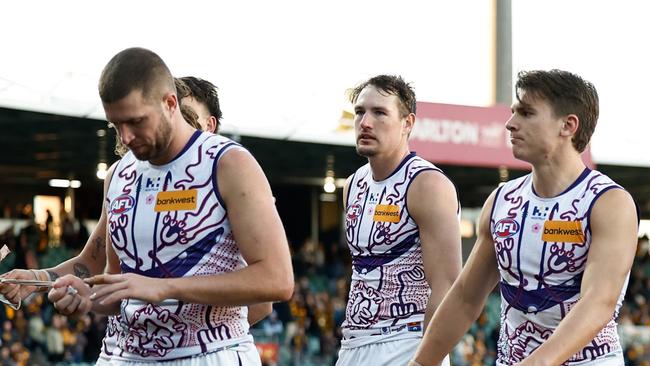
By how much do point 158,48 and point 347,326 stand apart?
20.3 m

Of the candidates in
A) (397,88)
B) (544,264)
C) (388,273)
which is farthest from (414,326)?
(544,264)

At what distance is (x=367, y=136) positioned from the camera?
6898 mm

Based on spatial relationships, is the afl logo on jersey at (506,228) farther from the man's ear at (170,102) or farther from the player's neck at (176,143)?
the man's ear at (170,102)

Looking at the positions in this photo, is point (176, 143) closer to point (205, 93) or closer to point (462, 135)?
point (205, 93)

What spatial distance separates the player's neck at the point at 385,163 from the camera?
6895 millimetres

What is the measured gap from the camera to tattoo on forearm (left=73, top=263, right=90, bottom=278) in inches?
202

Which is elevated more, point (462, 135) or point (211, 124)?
point (211, 124)

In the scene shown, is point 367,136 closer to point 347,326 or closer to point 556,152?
point 347,326

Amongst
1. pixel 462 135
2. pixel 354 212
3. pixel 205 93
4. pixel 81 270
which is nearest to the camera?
pixel 81 270

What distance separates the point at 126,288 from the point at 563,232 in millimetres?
1789

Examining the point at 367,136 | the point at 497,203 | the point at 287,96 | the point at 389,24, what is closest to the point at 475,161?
the point at 287,96

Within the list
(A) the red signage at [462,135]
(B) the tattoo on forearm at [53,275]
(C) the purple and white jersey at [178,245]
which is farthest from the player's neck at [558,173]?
(A) the red signage at [462,135]

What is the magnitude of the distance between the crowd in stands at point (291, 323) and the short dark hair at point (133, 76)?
49.9 ft

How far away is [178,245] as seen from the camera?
439 cm
